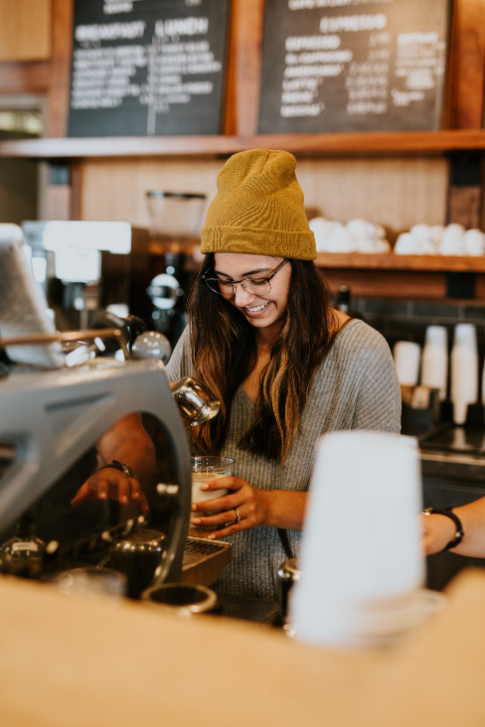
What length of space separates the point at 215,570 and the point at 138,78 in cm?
271

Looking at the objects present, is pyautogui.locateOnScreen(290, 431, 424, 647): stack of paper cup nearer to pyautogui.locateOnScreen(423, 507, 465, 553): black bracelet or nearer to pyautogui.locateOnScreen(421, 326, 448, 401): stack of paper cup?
pyautogui.locateOnScreen(423, 507, 465, 553): black bracelet

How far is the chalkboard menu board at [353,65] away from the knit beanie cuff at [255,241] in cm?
156

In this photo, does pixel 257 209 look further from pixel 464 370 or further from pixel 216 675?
pixel 464 370

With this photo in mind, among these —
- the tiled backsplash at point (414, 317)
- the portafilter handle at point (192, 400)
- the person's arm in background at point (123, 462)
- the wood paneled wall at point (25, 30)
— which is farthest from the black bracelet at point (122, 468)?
the wood paneled wall at point (25, 30)

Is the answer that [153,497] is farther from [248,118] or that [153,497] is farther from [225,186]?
[248,118]

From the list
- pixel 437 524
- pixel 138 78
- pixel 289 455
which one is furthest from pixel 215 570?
pixel 138 78

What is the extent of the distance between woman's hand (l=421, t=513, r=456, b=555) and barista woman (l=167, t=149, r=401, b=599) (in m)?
0.38

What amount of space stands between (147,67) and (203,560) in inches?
107

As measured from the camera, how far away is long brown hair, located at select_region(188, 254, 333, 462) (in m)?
1.61

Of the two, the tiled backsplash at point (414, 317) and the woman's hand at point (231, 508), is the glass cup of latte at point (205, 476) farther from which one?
the tiled backsplash at point (414, 317)

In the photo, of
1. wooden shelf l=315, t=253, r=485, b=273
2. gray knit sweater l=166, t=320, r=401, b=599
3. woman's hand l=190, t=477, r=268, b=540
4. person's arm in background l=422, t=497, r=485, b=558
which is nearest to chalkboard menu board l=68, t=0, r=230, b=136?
wooden shelf l=315, t=253, r=485, b=273

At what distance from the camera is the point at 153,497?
3.36 ft

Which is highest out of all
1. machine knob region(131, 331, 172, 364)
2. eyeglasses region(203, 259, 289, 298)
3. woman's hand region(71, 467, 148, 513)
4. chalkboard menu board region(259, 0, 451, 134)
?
chalkboard menu board region(259, 0, 451, 134)

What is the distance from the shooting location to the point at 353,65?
2.96m
